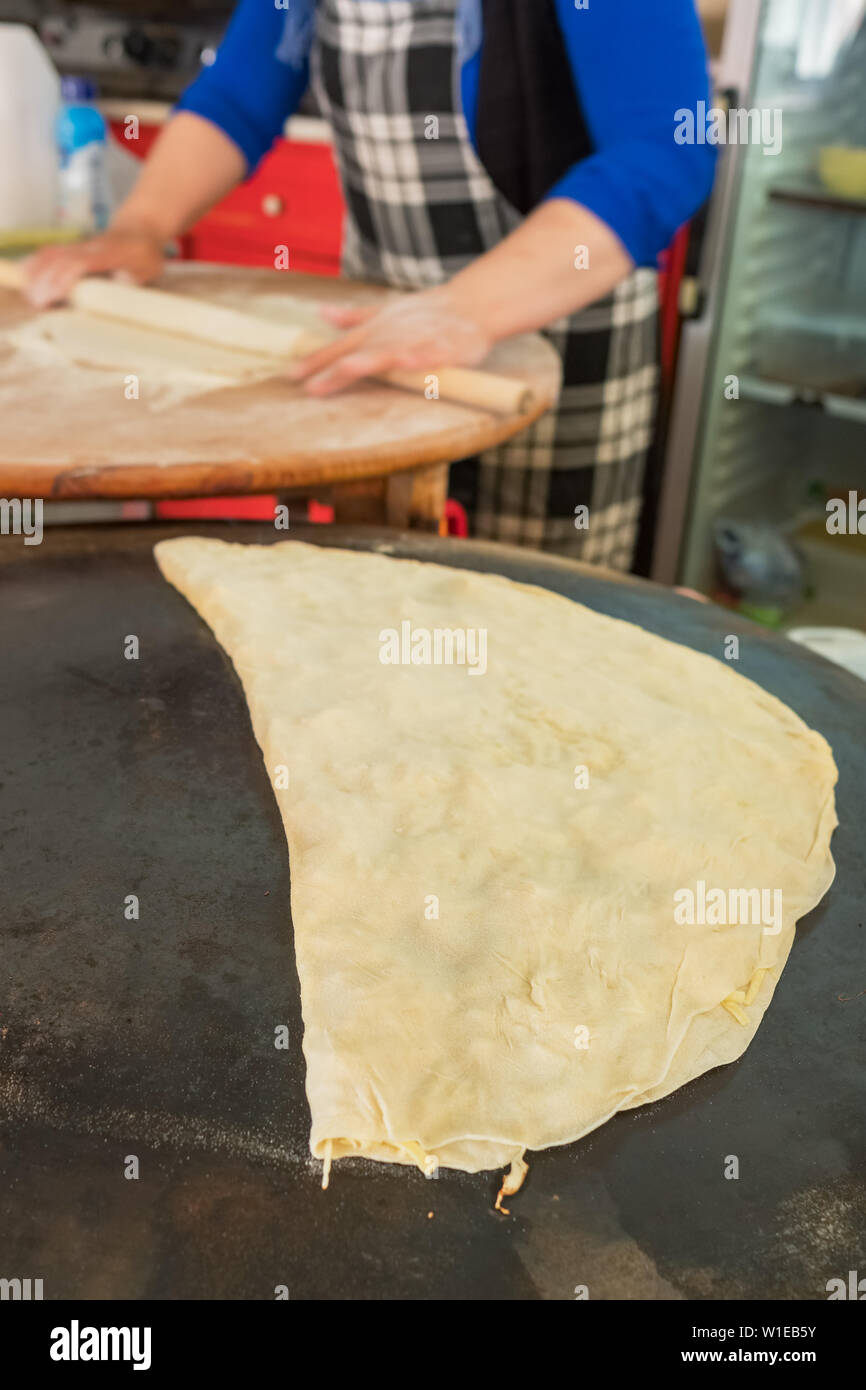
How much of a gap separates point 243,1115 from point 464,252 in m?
1.58

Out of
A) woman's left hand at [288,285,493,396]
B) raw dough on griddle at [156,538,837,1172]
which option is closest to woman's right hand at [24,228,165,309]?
woman's left hand at [288,285,493,396]

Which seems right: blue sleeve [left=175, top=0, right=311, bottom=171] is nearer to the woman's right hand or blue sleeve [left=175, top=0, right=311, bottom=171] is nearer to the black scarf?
the woman's right hand

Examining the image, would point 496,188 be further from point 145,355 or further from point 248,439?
point 248,439

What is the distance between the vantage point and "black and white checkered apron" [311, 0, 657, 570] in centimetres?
173

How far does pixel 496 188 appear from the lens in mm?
1745

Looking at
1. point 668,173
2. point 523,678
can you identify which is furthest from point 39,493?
point 668,173

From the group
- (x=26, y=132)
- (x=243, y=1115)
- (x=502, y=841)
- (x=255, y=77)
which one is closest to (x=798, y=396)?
(x=255, y=77)

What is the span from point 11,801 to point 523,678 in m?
0.46

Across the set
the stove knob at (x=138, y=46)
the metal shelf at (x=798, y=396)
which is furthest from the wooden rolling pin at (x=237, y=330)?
the stove knob at (x=138, y=46)

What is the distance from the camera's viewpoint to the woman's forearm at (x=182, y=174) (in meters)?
1.97

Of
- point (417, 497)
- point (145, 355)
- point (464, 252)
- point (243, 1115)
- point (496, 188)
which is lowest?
point (243, 1115)

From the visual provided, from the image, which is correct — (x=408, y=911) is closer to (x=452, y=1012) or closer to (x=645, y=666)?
(x=452, y=1012)

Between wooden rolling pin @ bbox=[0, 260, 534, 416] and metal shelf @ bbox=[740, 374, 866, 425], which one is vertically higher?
wooden rolling pin @ bbox=[0, 260, 534, 416]

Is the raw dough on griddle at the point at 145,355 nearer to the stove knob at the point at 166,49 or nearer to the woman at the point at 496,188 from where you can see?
the woman at the point at 496,188
